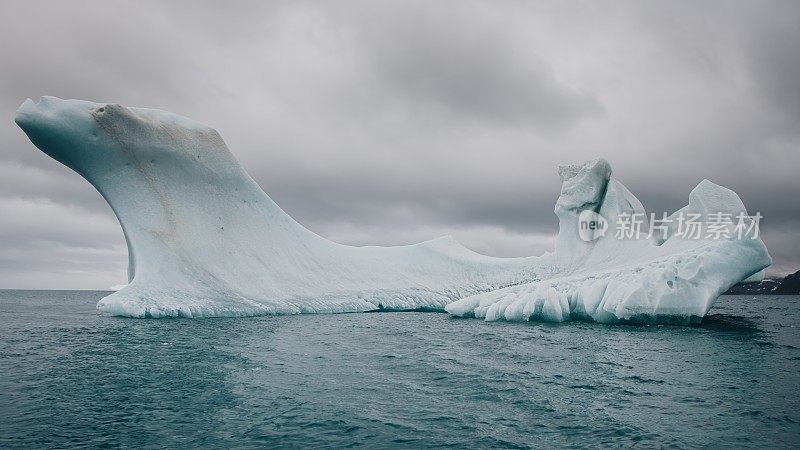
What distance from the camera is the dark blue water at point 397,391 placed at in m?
5.29

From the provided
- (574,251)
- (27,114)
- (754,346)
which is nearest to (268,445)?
(754,346)

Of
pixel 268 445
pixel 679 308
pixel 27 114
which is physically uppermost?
pixel 27 114

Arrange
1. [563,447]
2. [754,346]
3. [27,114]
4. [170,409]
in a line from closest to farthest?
[563,447] → [170,409] → [754,346] → [27,114]

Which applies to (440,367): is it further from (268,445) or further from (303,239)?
(303,239)

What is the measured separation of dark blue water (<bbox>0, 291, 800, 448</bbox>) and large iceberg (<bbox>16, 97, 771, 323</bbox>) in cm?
327

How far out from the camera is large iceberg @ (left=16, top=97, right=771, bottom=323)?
15.2m

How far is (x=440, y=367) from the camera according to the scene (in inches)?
349

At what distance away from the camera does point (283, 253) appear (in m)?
21.1

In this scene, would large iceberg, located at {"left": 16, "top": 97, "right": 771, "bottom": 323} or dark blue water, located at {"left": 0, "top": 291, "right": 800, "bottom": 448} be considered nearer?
dark blue water, located at {"left": 0, "top": 291, "right": 800, "bottom": 448}

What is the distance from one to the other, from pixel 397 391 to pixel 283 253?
14.9 m

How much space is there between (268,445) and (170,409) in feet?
6.77

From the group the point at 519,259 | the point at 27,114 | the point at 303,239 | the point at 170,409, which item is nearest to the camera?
the point at 170,409

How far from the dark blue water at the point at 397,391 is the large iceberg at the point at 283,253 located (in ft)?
10.7

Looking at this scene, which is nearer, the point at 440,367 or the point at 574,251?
the point at 440,367
